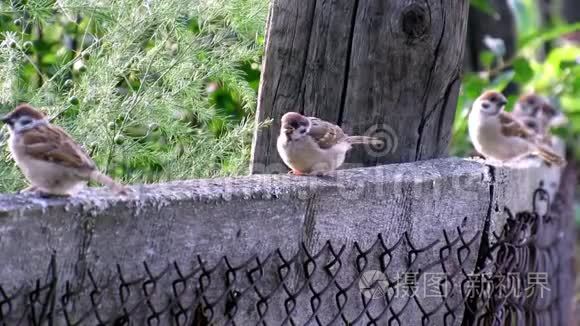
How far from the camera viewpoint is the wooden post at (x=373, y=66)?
3.87 meters

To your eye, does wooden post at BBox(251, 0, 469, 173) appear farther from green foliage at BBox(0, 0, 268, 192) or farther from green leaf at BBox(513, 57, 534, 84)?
green leaf at BBox(513, 57, 534, 84)

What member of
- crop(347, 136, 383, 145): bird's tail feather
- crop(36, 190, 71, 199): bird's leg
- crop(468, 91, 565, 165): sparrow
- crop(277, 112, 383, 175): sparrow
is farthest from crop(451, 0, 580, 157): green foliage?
crop(36, 190, 71, 199): bird's leg

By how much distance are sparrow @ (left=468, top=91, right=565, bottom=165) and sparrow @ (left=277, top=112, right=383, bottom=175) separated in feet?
6.71

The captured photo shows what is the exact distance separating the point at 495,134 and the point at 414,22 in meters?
2.52

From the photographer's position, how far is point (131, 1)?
4008mm

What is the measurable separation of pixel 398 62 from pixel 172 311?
1644 mm

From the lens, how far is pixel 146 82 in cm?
398

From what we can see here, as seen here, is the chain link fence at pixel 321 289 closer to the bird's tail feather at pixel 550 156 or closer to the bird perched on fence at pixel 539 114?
the bird's tail feather at pixel 550 156

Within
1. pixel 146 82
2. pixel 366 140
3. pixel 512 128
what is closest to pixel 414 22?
pixel 366 140

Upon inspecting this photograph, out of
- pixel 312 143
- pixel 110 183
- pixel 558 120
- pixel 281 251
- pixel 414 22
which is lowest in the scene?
pixel 281 251

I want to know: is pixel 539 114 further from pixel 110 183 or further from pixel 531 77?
pixel 110 183

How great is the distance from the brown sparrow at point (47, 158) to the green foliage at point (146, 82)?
0.40 meters

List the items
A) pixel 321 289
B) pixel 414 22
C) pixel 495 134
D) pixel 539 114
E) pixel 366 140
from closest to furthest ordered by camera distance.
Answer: pixel 321 289 < pixel 414 22 < pixel 366 140 < pixel 495 134 < pixel 539 114

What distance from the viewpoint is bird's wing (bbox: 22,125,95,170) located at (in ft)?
9.96
